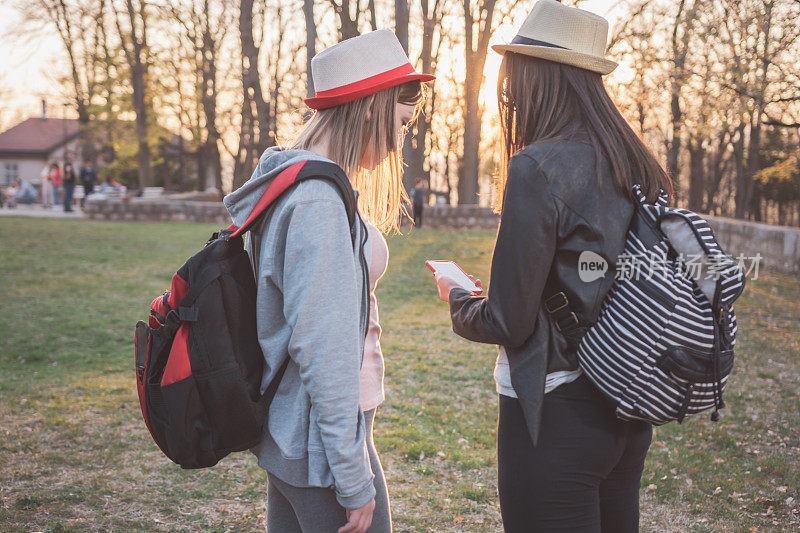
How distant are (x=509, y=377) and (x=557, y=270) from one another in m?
0.31

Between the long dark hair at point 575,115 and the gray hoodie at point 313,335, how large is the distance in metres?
0.57

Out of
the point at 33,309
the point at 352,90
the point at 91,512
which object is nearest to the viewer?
the point at 352,90

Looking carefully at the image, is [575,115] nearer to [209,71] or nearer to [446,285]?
[446,285]

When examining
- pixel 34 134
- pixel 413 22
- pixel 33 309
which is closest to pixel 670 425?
pixel 33 309

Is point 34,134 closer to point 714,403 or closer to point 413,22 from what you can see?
point 413,22

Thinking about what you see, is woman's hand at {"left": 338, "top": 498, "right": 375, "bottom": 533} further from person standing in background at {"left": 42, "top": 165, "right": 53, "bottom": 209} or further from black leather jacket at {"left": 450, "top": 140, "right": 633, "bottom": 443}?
person standing in background at {"left": 42, "top": 165, "right": 53, "bottom": 209}

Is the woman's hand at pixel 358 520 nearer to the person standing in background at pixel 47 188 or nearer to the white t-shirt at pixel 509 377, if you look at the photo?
the white t-shirt at pixel 509 377

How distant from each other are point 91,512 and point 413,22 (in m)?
24.0

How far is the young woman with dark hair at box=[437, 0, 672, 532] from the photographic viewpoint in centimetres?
163

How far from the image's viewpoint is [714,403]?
5.43 ft

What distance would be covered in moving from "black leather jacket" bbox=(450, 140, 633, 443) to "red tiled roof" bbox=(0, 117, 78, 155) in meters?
58.0

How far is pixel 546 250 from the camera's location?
1.62 meters

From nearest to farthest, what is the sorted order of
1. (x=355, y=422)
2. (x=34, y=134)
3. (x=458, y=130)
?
(x=355, y=422) → (x=458, y=130) → (x=34, y=134)

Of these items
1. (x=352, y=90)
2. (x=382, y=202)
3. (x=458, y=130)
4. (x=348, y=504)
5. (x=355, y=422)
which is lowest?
(x=348, y=504)
